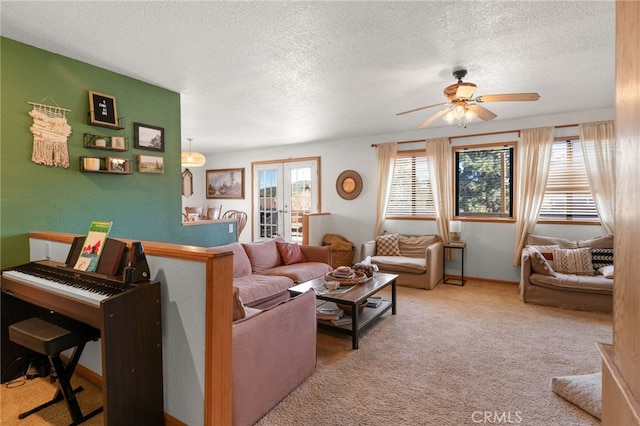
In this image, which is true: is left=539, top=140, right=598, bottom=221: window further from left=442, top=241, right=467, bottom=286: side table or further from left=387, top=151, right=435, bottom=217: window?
left=387, top=151, right=435, bottom=217: window

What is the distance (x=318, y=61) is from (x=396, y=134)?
324 centimetres

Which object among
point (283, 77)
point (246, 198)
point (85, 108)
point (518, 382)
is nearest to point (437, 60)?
point (283, 77)

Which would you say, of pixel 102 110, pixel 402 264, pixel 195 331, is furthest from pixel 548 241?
pixel 102 110

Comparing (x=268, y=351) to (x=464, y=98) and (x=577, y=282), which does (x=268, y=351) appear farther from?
(x=577, y=282)

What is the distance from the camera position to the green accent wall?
2389 millimetres

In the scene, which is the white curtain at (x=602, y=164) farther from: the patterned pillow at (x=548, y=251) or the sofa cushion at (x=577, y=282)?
the sofa cushion at (x=577, y=282)

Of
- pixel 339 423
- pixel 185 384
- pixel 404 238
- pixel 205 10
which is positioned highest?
pixel 205 10

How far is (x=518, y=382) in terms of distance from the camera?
7.46 feet

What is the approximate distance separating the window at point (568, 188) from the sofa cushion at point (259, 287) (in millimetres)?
3935

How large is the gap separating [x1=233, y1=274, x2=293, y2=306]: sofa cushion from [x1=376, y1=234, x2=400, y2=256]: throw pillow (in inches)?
85.3

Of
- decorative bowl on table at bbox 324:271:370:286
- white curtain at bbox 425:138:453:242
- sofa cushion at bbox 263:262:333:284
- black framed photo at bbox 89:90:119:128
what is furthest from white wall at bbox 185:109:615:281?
black framed photo at bbox 89:90:119:128

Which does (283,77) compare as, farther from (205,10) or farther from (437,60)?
(437,60)

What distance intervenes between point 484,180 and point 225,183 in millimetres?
5807

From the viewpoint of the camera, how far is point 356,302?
2.71m
